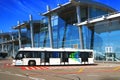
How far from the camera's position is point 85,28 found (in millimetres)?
51469

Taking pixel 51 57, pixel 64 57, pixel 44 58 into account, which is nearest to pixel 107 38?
pixel 64 57

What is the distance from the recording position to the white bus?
34.1 meters

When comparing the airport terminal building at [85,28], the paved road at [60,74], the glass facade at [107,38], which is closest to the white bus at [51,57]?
the paved road at [60,74]

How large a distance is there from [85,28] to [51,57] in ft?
58.9

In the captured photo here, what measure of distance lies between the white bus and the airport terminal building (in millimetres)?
9362

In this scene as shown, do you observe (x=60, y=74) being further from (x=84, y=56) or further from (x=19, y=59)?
(x=84, y=56)

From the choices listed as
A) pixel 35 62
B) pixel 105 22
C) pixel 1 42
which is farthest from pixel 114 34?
pixel 1 42

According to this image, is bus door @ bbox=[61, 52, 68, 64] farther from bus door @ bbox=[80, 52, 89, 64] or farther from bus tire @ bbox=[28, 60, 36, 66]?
bus tire @ bbox=[28, 60, 36, 66]

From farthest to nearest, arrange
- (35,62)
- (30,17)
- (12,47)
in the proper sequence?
(12,47)
(30,17)
(35,62)

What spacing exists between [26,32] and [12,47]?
17.9m

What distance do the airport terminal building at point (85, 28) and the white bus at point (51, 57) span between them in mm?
9362

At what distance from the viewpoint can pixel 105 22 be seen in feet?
151

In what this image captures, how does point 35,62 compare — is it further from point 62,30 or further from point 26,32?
point 26,32

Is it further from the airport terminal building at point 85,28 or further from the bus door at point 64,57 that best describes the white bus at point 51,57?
the airport terminal building at point 85,28
